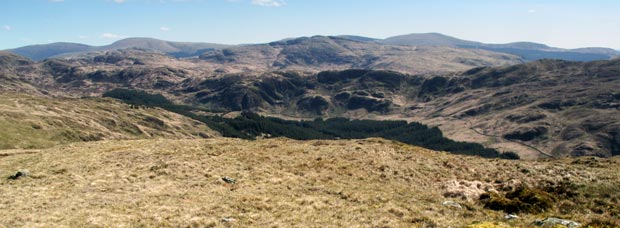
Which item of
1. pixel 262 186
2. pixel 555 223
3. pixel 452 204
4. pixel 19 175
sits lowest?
pixel 19 175

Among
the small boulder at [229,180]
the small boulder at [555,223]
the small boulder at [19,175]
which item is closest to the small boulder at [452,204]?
the small boulder at [555,223]

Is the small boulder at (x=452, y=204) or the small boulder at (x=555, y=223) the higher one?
the small boulder at (x=555, y=223)

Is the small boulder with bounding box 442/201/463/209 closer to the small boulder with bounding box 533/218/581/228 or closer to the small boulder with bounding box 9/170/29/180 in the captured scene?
the small boulder with bounding box 533/218/581/228

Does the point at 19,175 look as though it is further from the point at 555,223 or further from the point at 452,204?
the point at 555,223

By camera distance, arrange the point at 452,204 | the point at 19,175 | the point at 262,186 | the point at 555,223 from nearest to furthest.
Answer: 1. the point at 555,223
2. the point at 452,204
3. the point at 262,186
4. the point at 19,175

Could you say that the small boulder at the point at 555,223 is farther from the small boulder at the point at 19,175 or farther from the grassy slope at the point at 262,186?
the small boulder at the point at 19,175

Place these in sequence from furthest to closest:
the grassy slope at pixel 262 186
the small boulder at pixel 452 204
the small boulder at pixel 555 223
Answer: the small boulder at pixel 452 204 → the grassy slope at pixel 262 186 → the small boulder at pixel 555 223

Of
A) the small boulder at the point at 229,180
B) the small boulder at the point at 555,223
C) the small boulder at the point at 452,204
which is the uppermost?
the small boulder at the point at 555,223

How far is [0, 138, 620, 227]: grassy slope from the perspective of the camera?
26281 mm

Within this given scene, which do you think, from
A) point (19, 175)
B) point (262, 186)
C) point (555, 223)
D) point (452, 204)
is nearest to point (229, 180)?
point (262, 186)

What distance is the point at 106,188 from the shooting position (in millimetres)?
34875

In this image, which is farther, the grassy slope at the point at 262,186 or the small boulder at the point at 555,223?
the grassy slope at the point at 262,186

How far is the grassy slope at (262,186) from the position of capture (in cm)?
2628

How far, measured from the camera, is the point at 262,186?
36.0 m
